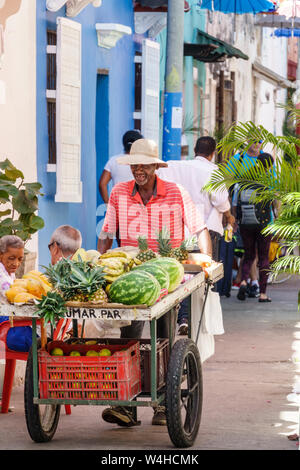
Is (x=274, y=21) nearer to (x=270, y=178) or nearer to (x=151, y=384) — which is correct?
(x=270, y=178)

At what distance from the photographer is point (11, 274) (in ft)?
26.1

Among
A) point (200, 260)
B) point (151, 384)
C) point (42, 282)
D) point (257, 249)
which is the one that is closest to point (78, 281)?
point (42, 282)

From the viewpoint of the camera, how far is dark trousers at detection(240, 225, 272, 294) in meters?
14.1

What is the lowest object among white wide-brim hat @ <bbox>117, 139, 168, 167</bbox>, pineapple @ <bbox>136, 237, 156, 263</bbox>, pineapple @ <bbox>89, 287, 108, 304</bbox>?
pineapple @ <bbox>89, 287, 108, 304</bbox>

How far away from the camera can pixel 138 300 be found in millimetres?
6098

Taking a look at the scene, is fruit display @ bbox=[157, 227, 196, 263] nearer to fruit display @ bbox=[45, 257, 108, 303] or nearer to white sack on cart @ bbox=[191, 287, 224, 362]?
white sack on cart @ bbox=[191, 287, 224, 362]

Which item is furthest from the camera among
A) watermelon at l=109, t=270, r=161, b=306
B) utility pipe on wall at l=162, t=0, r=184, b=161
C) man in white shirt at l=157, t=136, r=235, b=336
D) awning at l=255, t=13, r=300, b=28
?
awning at l=255, t=13, r=300, b=28

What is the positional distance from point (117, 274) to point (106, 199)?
6.22 m

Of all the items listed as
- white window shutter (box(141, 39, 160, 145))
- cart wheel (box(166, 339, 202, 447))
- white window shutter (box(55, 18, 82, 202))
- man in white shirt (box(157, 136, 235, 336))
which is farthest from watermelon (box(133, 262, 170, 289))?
white window shutter (box(141, 39, 160, 145))

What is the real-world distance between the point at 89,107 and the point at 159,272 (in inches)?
263

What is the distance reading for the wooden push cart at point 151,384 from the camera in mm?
6109

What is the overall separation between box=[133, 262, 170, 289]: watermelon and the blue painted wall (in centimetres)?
467
